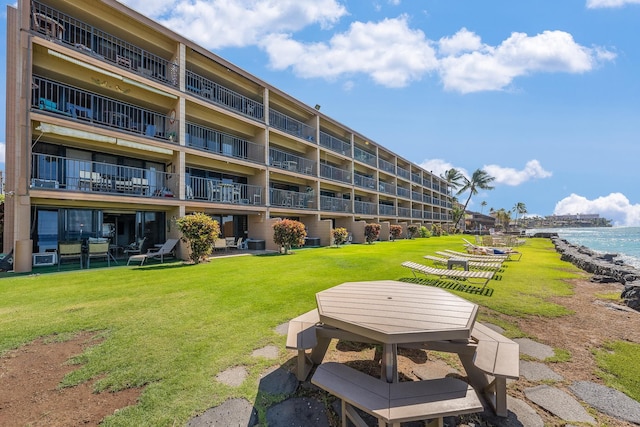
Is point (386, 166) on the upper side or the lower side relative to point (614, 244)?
upper

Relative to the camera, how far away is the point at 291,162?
21578 mm

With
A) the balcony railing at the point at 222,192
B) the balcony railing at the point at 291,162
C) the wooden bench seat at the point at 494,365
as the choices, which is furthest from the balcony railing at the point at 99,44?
the wooden bench seat at the point at 494,365

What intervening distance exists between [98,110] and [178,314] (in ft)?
42.8

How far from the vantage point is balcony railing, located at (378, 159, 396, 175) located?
113 ft

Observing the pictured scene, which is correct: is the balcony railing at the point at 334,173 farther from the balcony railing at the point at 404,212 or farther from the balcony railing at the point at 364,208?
the balcony railing at the point at 404,212

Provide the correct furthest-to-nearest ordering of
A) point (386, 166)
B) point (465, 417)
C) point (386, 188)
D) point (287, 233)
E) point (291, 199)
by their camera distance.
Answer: point (386, 166) < point (386, 188) < point (291, 199) < point (287, 233) < point (465, 417)

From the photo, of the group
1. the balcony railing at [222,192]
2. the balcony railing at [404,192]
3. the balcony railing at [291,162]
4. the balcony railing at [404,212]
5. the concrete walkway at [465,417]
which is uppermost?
the balcony railing at [291,162]

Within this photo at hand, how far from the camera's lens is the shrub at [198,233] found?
12070 millimetres

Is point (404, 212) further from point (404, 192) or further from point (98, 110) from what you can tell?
point (98, 110)

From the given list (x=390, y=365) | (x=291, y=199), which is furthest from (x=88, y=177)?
(x=390, y=365)

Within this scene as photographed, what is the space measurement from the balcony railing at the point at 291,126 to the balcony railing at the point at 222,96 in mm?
1366

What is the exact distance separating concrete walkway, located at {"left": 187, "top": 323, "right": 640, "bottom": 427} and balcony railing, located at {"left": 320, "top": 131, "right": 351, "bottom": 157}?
2270cm

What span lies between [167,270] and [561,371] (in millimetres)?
11233

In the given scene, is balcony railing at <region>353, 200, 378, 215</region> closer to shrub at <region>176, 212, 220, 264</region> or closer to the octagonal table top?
shrub at <region>176, 212, 220, 264</region>
